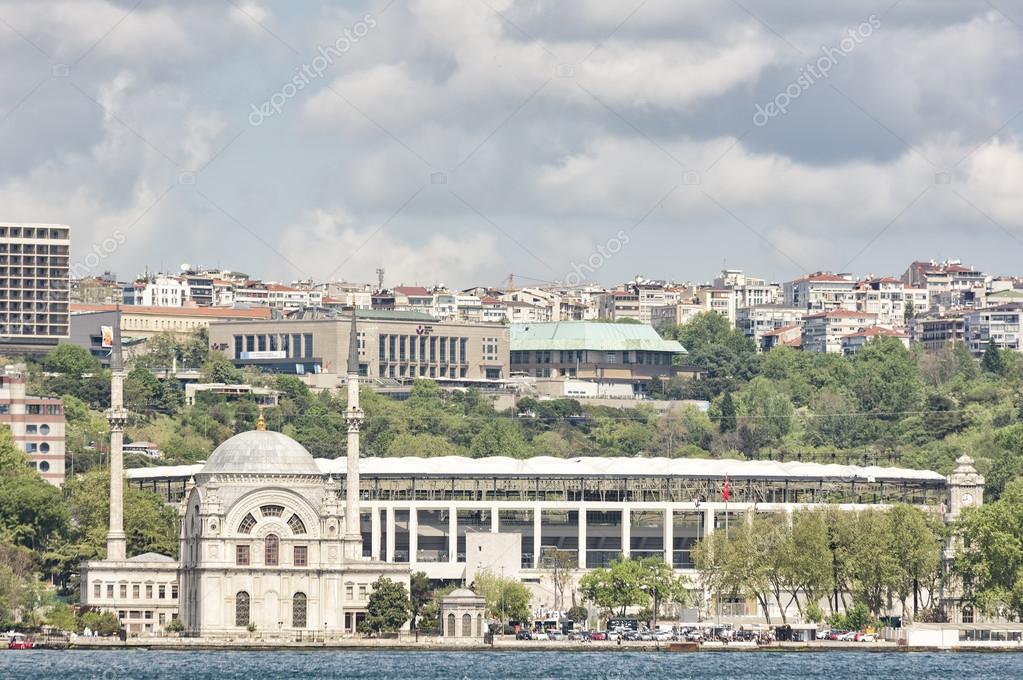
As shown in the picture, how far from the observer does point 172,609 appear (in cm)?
11856

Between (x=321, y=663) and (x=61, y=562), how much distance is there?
28.7 metres

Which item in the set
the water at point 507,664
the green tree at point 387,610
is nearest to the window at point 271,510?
the green tree at point 387,610

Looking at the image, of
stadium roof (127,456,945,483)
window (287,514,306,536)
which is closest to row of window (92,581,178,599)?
window (287,514,306,536)

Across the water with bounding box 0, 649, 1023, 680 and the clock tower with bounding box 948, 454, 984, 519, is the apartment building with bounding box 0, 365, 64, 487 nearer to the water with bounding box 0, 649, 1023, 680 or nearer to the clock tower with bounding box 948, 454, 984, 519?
the water with bounding box 0, 649, 1023, 680

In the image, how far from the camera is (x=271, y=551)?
4616 inches

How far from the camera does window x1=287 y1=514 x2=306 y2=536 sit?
117 meters

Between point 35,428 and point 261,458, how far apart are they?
42.7m

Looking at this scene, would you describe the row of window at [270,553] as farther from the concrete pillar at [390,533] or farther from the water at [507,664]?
the concrete pillar at [390,533]

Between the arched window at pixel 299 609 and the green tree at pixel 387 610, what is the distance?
2.76 m

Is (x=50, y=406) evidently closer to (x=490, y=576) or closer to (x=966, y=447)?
(x=490, y=576)

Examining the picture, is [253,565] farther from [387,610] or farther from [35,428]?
[35,428]

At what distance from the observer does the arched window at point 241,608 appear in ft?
381

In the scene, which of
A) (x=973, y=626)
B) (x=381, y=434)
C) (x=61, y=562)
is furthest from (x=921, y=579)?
(x=381, y=434)

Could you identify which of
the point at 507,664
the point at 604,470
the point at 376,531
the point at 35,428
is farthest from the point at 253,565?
the point at 35,428
